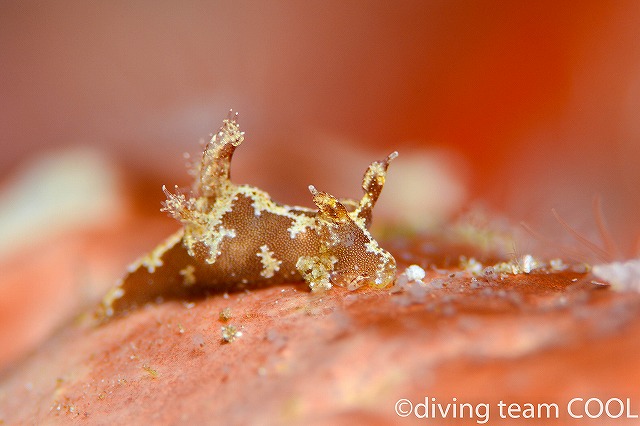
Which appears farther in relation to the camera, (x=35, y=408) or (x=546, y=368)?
(x=35, y=408)

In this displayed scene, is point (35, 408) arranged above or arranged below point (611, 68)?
below

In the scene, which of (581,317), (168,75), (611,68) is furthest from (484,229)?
(168,75)

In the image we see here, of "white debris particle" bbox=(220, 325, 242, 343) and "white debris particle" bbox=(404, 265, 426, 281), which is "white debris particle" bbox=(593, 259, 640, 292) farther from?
"white debris particle" bbox=(220, 325, 242, 343)

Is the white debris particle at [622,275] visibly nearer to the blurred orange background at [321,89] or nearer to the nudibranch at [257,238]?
the nudibranch at [257,238]

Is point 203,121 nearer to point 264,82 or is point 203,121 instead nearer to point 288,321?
point 264,82

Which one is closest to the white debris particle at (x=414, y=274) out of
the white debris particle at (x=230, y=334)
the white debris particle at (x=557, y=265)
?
the white debris particle at (x=557, y=265)

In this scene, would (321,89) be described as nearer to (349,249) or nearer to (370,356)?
(349,249)
